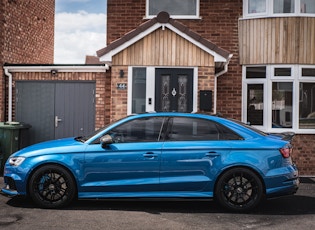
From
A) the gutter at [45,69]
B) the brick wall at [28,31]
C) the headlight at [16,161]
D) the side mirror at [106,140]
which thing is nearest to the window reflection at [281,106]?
the gutter at [45,69]

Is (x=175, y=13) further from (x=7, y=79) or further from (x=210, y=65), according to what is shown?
(x=7, y=79)

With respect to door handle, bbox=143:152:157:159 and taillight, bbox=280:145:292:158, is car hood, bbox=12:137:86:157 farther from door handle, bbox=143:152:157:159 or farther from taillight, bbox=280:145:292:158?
taillight, bbox=280:145:292:158

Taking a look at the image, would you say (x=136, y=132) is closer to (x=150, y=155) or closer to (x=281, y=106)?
(x=150, y=155)

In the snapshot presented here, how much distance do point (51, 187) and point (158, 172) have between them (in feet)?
5.18

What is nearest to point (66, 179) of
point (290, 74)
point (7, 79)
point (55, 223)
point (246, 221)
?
point (55, 223)

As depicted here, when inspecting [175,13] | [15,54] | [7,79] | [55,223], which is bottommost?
[55,223]

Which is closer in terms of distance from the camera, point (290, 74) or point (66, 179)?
point (66, 179)

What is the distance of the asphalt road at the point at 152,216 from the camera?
579 cm

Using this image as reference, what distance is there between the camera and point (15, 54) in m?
12.5

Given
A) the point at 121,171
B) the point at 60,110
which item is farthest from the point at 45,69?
the point at 121,171

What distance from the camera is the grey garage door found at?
1136 cm

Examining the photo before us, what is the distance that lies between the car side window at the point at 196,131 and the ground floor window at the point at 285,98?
4785 millimetres

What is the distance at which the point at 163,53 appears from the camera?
33.9 feet

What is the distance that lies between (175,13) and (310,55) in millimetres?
3519
